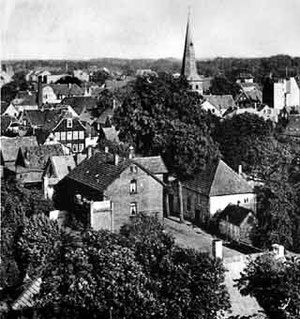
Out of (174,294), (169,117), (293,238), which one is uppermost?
(169,117)

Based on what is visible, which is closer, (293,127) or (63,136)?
(63,136)

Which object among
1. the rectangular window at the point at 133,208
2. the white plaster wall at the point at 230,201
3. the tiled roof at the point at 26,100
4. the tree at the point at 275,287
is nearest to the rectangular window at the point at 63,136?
the white plaster wall at the point at 230,201

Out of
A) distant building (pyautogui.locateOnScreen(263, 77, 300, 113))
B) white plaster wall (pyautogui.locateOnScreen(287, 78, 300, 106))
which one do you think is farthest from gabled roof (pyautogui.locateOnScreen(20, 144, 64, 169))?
white plaster wall (pyautogui.locateOnScreen(287, 78, 300, 106))

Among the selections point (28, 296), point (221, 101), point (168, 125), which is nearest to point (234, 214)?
point (168, 125)

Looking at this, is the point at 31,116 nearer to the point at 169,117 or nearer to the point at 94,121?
the point at 94,121

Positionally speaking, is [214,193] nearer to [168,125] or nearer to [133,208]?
[168,125]

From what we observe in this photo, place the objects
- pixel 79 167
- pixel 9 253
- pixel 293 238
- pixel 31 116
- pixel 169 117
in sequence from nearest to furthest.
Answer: pixel 9 253, pixel 293 238, pixel 79 167, pixel 169 117, pixel 31 116

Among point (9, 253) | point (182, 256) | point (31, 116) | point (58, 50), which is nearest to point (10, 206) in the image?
point (9, 253)
